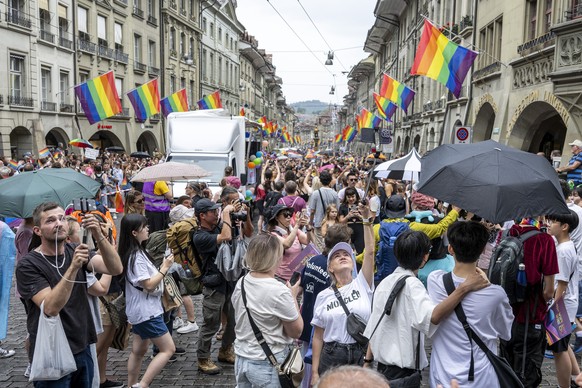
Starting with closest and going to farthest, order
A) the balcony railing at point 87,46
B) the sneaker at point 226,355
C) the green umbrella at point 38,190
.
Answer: the green umbrella at point 38,190 → the sneaker at point 226,355 → the balcony railing at point 87,46

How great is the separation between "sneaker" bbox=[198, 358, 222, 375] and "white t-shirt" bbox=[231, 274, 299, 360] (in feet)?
6.96

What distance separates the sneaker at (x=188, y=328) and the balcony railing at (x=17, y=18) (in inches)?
820

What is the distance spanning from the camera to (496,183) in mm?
3490

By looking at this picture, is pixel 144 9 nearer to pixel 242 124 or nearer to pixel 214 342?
pixel 242 124

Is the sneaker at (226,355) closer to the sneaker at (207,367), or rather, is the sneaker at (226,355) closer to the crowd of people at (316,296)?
the crowd of people at (316,296)

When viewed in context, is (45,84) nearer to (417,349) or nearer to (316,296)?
(316,296)

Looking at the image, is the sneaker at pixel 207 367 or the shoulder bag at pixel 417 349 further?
the sneaker at pixel 207 367

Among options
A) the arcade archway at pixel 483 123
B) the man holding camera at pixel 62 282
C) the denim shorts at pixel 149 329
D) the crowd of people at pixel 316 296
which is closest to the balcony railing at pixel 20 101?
the arcade archway at pixel 483 123

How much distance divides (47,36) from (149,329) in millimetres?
25132

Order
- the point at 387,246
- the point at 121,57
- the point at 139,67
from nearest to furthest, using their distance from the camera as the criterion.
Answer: the point at 387,246 < the point at 121,57 < the point at 139,67

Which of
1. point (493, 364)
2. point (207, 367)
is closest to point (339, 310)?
point (493, 364)

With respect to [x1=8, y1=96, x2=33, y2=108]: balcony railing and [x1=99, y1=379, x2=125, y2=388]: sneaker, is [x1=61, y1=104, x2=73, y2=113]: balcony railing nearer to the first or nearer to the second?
[x1=8, y1=96, x2=33, y2=108]: balcony railing

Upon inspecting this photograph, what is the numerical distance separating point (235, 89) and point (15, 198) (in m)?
55.2

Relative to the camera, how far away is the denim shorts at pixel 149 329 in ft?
15.8
